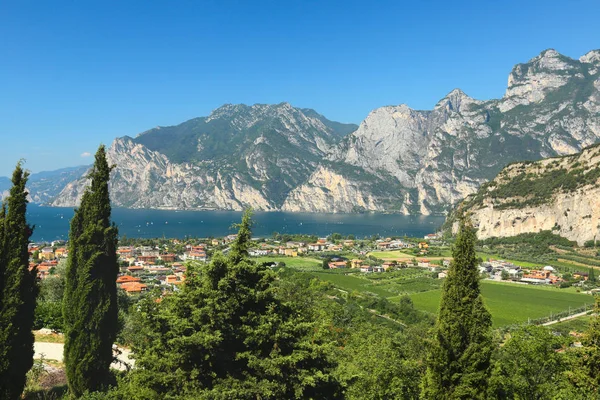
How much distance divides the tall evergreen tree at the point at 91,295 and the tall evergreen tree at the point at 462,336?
8.38m

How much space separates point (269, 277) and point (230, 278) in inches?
31.4

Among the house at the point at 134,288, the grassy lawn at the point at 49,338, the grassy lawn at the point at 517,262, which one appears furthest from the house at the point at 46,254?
the grassy lawn at the point at 517,262

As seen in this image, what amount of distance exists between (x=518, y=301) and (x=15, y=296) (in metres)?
53.9

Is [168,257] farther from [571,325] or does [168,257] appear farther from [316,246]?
[571,325]

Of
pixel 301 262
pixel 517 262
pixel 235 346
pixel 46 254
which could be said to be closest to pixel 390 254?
pixel 301 262

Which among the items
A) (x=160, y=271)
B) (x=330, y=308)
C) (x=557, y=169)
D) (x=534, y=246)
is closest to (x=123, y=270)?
(x=160, y=271)

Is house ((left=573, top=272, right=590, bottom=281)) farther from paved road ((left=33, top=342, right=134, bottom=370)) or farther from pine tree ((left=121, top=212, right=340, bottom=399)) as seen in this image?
pine tree ((left=121, top=212, right=340, bottom=399))

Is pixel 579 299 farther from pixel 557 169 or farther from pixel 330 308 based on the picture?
pixel 557 169

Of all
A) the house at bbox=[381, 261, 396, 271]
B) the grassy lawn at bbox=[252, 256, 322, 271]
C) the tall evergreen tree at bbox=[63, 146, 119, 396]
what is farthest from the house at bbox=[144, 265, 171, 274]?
the tall evergreen tree at bbox=[63, 146, 119, 396]

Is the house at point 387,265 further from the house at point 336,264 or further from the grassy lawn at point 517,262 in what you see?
the grassy lawn at point 517,262

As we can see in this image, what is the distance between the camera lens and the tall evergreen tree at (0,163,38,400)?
9773 millimetres

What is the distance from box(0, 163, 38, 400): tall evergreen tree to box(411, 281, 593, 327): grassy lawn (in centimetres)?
3932

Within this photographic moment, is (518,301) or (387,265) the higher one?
(387,265)

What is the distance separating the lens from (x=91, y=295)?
11594 mm
